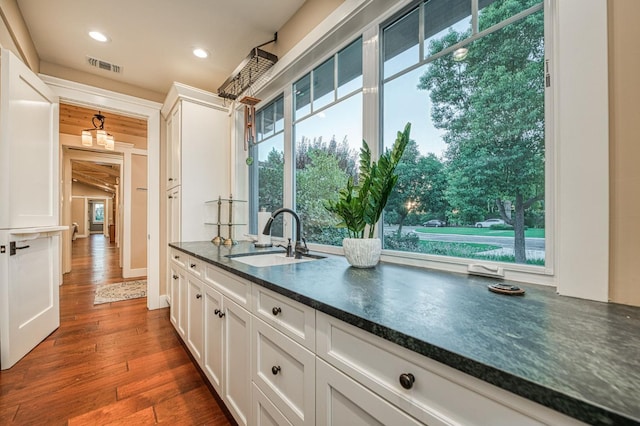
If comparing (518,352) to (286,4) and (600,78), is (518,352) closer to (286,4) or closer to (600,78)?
(600,78)

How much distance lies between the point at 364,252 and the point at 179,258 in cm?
188

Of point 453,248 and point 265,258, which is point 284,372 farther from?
point 265,258

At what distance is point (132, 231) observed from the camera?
5.30 m

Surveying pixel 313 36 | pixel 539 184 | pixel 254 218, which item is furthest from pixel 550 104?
pixel 254 218

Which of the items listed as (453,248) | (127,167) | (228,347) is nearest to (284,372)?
(228,347)

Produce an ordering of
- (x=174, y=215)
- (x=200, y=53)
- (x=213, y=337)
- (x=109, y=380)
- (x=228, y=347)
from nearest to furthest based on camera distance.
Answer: (x=228, y=347) < (x=213, y=337) < (x=109, y=380) < (x=200, y=53) < (x=174, y=215)

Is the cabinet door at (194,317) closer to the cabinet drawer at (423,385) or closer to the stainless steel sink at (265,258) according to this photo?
the stainless steel sink at (265,258)

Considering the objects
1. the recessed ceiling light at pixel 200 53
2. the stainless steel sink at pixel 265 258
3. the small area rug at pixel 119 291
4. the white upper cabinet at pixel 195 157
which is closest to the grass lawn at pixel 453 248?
the stainless steel sink at pixel 265 258

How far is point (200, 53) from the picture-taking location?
2746mm

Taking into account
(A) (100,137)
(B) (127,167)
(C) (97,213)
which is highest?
(A) (100,137)

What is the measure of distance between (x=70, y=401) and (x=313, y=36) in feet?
9.41

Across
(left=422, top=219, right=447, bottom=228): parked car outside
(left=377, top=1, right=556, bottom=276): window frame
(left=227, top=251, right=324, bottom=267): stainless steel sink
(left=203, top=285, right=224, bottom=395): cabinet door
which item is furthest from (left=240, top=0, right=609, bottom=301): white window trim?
(left=203, top=285, right=224, bottom=395): cabinet door

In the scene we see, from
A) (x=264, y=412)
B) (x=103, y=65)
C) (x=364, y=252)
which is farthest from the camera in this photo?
(x=103, y=65)

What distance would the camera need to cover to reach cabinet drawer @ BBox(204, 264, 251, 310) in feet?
4.37
